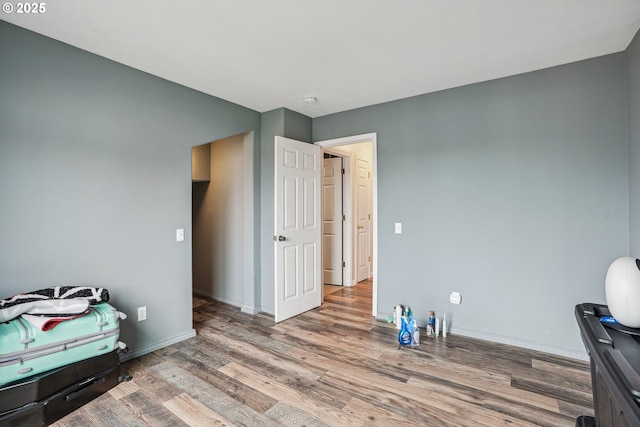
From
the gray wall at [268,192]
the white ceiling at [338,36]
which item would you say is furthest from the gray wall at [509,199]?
the gray wall at [268,192]

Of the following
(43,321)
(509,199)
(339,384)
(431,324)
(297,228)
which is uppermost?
(509,199)

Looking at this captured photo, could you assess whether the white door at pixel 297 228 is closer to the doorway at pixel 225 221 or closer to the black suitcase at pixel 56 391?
the doorway at pixel 225 221

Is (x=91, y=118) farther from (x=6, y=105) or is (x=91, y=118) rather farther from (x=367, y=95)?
(x=367, y=95)

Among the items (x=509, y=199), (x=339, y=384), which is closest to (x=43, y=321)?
(x=339, y=384)

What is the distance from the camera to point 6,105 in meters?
1.96

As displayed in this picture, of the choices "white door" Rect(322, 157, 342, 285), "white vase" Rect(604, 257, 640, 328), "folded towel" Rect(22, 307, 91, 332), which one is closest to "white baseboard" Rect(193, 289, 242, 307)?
"white door" Rect(322, 157, 342, 285)

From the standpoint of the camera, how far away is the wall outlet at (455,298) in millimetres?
3018

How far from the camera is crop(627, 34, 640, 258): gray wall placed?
2.12 m

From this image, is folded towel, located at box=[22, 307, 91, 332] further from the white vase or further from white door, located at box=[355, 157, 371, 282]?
white door, located at box=[355, 157, 371, 282]

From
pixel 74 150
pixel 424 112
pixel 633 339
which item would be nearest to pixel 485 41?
pixel 424 112

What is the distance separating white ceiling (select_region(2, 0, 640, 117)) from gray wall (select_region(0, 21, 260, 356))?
0.23m

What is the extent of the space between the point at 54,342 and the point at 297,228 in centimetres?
228

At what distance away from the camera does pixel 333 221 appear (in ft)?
16.6

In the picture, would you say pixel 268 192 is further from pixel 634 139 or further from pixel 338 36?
pixel 634 139
